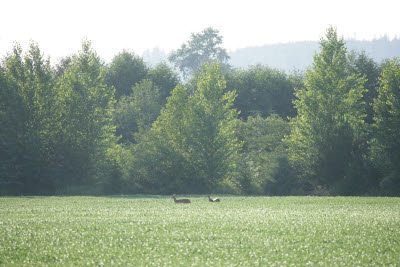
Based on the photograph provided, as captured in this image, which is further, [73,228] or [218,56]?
[218,56]

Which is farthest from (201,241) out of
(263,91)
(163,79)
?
(163,79)

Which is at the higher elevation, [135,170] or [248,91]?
[248,91]

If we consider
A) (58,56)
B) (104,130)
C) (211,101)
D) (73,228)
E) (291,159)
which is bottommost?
(73,228)

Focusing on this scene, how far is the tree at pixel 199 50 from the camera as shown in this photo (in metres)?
124

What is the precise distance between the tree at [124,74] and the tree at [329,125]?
4001 centimetres

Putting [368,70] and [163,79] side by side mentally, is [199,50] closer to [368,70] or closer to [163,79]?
[163,79]

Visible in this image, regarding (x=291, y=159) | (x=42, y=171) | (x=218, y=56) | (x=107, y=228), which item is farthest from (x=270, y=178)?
(x=218, y=56)

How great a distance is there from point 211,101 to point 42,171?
2425cm

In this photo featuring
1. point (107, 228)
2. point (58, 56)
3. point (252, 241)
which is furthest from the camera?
point (58, 56)

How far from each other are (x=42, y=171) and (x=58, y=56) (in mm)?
48508

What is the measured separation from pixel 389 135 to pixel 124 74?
53262 millimetres

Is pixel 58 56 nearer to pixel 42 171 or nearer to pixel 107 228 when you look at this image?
pixel 42 171

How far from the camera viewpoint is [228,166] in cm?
5334

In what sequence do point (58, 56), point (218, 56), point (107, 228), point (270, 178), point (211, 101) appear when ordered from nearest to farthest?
point (107, 228) < point (270, 178) < point (211, 101) < point (58, 56) < point (218, 56)
